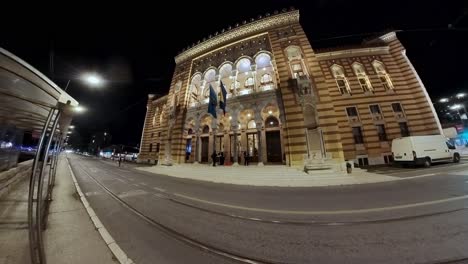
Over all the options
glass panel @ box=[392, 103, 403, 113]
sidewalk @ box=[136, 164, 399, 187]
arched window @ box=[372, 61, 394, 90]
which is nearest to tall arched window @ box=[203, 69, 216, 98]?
sidewalk @ box=[136, 164, 399, 187]

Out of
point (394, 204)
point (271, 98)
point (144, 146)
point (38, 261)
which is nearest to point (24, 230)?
point (38, 261)

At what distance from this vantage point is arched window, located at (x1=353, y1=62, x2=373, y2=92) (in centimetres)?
1744

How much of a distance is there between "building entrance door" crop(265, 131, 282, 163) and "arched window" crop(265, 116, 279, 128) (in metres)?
0.84

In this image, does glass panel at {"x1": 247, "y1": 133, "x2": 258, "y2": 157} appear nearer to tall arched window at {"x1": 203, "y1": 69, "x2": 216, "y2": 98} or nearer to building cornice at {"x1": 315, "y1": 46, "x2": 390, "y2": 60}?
tall arched window at {"x1": 203, "y1": 69, "x2": 216, "y2": 98}

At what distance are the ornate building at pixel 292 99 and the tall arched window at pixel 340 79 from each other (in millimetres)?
100

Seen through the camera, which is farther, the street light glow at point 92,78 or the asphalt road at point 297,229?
the street light glow at point 92,78

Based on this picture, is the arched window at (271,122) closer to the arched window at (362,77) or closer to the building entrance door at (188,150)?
the building entrance door at (188,150)

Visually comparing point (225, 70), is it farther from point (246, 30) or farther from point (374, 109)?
point (374, 109)

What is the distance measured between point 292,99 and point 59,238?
14401 mm

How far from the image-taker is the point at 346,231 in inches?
133

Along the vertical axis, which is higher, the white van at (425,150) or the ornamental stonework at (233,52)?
the ornamental stonework at (233,52)

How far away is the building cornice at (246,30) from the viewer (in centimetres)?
1639

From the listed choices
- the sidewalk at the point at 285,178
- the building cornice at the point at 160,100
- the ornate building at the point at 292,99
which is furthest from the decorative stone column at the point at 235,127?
the building cornice at the point at 160,100

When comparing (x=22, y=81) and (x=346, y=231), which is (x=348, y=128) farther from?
(x=22, y=81)
